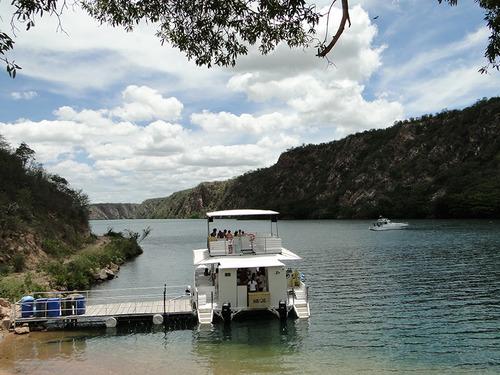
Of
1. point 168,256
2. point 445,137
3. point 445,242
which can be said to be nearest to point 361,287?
point 445,242

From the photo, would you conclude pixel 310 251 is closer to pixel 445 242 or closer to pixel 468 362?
pixel 445 242

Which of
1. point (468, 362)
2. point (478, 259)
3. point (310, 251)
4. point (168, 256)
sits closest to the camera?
point (468, 362)

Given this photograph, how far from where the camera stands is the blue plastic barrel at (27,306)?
81.0 feet

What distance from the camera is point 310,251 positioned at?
64.9 m

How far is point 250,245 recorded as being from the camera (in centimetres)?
2822

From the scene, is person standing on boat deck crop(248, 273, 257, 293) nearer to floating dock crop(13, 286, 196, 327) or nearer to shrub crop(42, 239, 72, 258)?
floating dock crop(13, 286, 196, 327)

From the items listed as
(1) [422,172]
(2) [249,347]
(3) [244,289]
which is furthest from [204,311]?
(1) [422,172]

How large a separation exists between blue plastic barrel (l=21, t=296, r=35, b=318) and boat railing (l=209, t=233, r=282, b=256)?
10015mm

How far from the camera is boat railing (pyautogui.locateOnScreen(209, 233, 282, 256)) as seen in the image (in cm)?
2794

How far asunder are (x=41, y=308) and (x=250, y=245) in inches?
467

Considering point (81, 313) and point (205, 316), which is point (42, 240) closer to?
point (81, 313)

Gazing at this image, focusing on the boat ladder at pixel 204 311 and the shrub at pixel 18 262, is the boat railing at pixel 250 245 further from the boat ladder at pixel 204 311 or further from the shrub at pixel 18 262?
the shrub at pixel 18 262

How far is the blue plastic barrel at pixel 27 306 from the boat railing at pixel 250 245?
32.9ft

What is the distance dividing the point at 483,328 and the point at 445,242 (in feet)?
149
